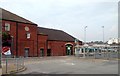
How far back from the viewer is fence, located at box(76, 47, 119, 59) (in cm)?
5606

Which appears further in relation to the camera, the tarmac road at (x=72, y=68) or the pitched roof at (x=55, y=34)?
the pitched roof at (x=55, y=34)

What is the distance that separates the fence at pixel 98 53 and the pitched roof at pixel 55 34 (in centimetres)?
1193

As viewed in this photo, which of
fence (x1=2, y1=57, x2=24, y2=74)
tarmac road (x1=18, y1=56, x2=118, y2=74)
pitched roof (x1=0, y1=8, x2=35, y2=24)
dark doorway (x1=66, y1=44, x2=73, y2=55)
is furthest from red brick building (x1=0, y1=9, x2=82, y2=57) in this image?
tarmac road (x1=18, y1=56, x2=118, y2=74)

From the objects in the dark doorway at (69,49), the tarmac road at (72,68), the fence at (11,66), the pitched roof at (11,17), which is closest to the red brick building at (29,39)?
the pitched roof at (11,17)

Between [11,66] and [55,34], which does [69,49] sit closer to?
[55,34]

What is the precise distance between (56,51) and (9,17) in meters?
20.0

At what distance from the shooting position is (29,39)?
68.5 metres

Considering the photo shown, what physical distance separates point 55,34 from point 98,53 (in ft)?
87.0

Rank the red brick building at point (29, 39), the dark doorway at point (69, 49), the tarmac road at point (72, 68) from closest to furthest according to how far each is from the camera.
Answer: the tarmac road at point (72, 68) → the red brick building at point (29, 39) → the dark doorway at point (69, 49)

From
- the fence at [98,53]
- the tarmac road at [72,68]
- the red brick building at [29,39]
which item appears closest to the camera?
the tarmac road at [72,68]

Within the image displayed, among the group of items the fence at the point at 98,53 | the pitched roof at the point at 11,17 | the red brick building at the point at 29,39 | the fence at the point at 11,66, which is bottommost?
the fence at the point at 11,66

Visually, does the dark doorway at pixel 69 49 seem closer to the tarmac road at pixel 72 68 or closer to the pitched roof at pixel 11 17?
the pitched roof at pixel 11 17

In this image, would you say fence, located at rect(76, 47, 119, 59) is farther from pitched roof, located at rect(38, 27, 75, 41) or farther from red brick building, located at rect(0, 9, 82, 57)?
pitched roof, located at rect(38, 27, 75, 41)

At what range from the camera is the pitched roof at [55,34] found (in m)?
Answer: 80.8
